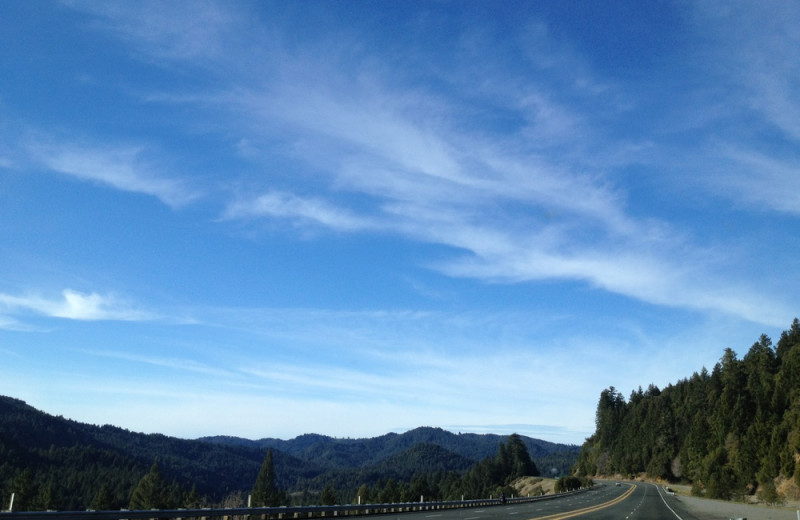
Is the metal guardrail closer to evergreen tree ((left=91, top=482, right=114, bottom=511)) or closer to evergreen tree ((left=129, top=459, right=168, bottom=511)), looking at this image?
evergreen tree ((left=129, top=459, right=168, bottom=511))

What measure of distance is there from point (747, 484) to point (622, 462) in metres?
110

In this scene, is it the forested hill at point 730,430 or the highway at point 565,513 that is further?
the forested hill at point 730,430

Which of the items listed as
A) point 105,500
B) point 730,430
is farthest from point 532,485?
point 105,500

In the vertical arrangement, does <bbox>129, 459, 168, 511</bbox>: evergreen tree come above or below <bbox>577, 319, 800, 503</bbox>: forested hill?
below

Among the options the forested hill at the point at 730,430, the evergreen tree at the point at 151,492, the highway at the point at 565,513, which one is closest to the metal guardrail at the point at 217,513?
the highway at the point at 565,513

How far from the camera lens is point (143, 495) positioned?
384 ft

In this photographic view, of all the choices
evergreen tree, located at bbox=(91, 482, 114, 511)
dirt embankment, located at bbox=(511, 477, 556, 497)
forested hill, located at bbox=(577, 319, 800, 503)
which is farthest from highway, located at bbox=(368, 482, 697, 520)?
dirt embankment, located at bbox=(511, 477, 556, 497)

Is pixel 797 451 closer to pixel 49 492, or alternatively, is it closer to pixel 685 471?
pixel 685 471

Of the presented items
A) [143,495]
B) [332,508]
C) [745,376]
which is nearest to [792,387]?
[745,376]

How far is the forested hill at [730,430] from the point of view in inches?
3059

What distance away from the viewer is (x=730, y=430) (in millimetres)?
108938

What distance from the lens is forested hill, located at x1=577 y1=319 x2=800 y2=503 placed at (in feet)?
255

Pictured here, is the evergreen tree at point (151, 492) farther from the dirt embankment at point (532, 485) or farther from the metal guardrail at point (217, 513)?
the dirt embankment at point (532, 485)

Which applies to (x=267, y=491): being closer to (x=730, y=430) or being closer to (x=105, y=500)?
(x=105, y=500)
